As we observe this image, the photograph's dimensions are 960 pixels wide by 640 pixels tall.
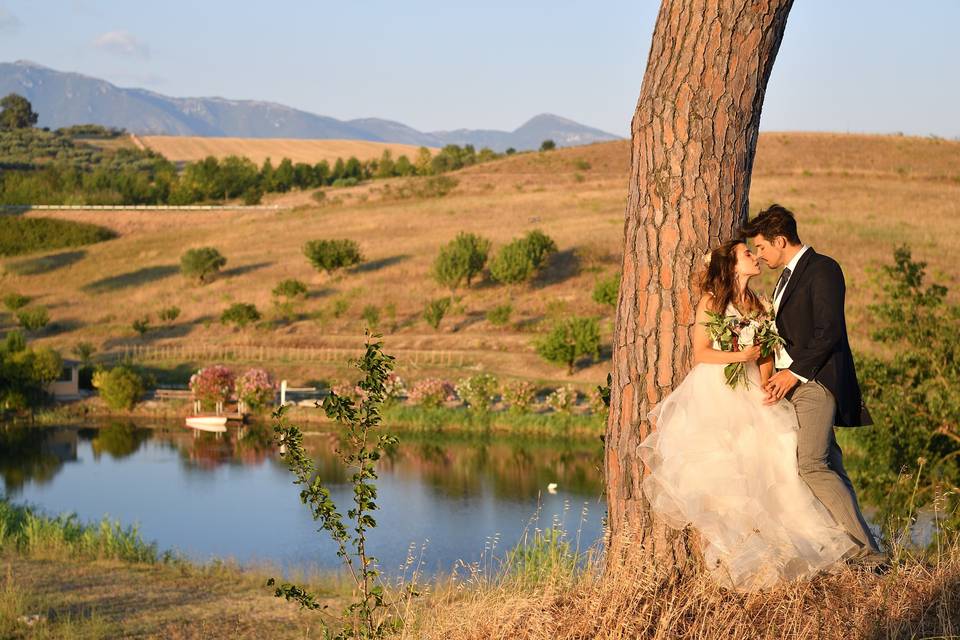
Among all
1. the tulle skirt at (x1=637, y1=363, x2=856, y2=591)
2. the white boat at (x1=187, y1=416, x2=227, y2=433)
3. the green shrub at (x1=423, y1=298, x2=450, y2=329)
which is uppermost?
the tulle skirt at (x1=637, y1=363, x2=856, y2=591)

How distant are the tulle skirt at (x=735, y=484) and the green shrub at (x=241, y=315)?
30.9m

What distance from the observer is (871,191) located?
171 feet

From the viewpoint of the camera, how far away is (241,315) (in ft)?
114

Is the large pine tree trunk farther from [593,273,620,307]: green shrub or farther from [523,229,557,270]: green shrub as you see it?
[523,229,557,270]: green shrub

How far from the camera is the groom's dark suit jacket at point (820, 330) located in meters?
4.93

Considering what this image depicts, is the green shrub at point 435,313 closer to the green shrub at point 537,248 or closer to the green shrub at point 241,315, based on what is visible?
the green shrub at point 537,248

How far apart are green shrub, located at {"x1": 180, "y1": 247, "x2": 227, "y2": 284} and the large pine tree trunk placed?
39766 mm

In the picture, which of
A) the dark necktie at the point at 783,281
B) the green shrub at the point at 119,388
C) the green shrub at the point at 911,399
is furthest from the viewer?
the green shrub at the point at 119,388

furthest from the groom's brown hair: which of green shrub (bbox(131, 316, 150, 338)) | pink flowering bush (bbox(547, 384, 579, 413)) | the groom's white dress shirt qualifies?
green shrub (bbox(131, 316, 150, 338))

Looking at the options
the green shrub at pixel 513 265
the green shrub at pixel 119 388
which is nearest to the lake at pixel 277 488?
the green shrub at pixel 119 388

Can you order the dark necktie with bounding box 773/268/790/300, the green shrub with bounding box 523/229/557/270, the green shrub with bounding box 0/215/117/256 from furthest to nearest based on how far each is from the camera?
the green shrub with bounding box 0/215/117/256 < the green shrub with bounding box 523/229/557/270 < the dark necktie with bounding box 773/268/790/300

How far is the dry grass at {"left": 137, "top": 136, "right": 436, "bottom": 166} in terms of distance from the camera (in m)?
96.2

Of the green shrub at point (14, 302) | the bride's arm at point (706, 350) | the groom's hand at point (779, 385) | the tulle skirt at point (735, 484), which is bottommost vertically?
A: the green shrub at point (14, 302)

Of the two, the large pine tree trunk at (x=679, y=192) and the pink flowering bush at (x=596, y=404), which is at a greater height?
the large pine tree trunk at (x=679, y=192)
